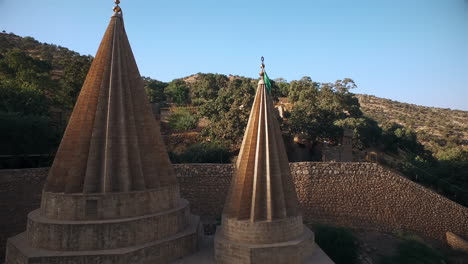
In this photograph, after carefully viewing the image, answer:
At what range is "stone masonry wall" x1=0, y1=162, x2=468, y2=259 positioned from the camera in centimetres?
1529

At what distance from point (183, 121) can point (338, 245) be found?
19.8m

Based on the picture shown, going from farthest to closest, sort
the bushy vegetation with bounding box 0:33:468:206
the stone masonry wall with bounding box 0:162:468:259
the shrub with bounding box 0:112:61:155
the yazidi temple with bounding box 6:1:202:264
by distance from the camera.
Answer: the bushy vegetation with bounding box 0:33:468:206, the shrub with bounding box 0:112:61:155, the stone masonry wall with bounding box 0:162:468:259, the yazidi temple with bounding box 6:1:202:264

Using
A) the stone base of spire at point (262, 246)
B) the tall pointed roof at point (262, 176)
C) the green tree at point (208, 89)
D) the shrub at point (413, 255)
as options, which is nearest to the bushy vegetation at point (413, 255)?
the shrub at point (413, 255)

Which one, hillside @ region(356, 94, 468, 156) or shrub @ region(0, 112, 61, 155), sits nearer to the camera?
shrub @ region(0, 112, 61, 155)

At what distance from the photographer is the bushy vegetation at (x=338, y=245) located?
12289 mm

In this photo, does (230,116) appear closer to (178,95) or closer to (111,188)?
(111,188)

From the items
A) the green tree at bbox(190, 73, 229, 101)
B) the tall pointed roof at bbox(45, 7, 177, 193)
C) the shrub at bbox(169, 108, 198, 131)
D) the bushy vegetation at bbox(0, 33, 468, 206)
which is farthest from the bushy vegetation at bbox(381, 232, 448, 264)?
the green tree at bbox(190, 73, 229, 101)

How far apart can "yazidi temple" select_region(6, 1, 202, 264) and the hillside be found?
37602 millimetres

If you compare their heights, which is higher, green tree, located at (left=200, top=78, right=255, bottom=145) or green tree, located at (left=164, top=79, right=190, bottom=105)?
green tree, located at (left=164, top=79, right=190, bottom=105)

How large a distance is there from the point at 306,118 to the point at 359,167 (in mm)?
9093

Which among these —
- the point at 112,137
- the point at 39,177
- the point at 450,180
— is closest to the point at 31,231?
the point at 112,137

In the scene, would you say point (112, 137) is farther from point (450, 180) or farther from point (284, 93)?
point (284, 93)

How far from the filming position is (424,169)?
22.9m

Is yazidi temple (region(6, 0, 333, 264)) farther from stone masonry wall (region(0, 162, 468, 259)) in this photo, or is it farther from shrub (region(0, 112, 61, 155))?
shrub (region(0, 112, 61, 155))
